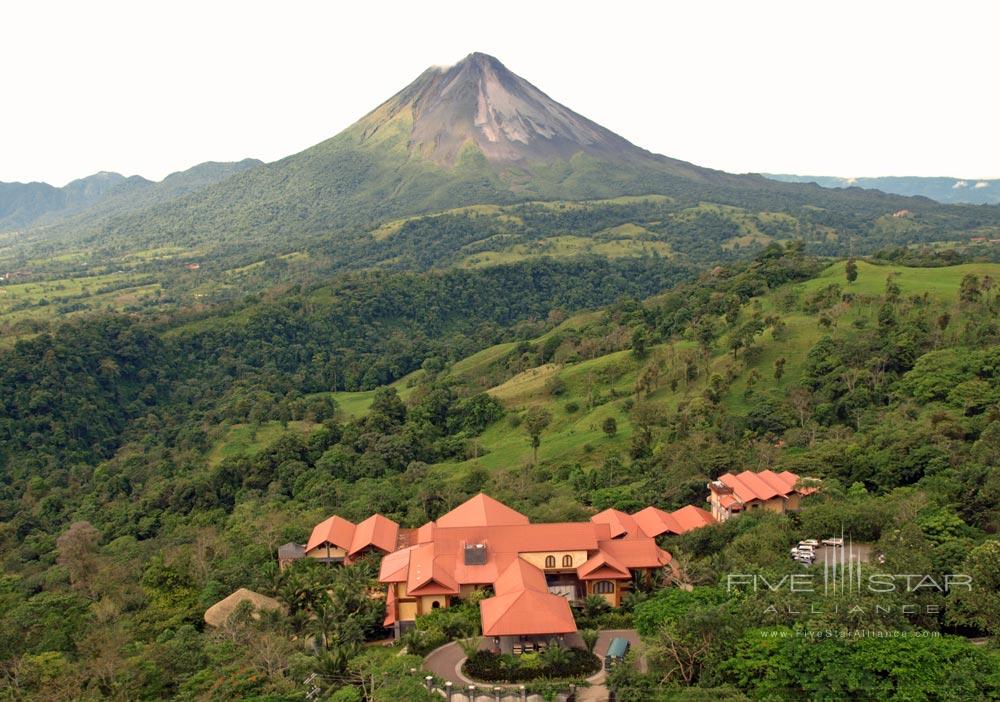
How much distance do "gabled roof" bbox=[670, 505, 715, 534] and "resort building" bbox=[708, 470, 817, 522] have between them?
0.60 metres

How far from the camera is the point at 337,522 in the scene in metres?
31.5

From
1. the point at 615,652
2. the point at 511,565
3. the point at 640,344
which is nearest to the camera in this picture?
the point at 615,652

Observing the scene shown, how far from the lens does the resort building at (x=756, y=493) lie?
1217 inches

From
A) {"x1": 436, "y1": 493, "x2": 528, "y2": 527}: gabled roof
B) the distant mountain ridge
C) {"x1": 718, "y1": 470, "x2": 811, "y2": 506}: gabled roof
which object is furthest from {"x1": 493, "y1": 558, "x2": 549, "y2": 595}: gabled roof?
the distant mountain ridge

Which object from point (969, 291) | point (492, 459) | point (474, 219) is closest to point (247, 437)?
point (492, 459)

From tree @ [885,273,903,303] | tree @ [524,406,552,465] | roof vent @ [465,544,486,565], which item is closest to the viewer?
roof vent @ [465,544,486,565]

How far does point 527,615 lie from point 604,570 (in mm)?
4692

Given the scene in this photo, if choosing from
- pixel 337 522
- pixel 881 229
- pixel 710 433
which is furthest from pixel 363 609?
pixel 881 229

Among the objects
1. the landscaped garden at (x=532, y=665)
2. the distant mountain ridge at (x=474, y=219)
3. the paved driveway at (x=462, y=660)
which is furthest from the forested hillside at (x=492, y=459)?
the distant mountain ridge at (x=474, y=219)

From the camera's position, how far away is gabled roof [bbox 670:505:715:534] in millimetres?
30867

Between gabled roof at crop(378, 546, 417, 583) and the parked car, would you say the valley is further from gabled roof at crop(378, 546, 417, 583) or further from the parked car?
gabled roof at crop(378, 546, 417, 583)

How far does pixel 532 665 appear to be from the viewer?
2052 centimetres

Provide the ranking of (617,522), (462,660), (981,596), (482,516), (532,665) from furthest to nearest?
1. (617,522)
2. (482,516)
3. (462,660)
4. (532,665)
5. (981,596)

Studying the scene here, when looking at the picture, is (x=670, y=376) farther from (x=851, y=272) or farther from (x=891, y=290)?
(x=851, y=272)
